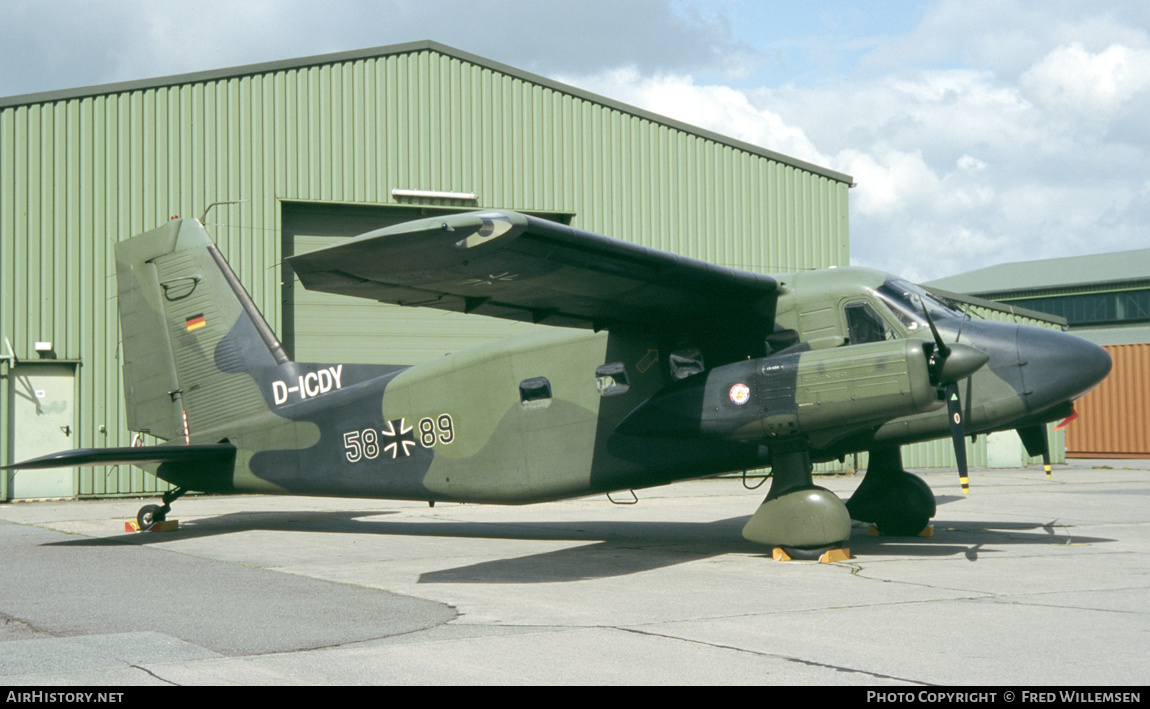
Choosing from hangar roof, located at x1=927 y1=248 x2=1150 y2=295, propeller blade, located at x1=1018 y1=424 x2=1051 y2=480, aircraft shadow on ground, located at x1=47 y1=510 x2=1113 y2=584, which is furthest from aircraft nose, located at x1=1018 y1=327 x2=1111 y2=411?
hangar roof, located at x1=927 y1=248 x2=1150 y2=295

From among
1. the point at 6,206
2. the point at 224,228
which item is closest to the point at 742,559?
the point at 224,228

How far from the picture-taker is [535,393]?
494 inches

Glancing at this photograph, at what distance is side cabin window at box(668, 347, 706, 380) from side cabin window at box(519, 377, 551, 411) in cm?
173

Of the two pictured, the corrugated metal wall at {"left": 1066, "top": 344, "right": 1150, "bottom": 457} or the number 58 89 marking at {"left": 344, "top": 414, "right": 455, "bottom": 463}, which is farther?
the corrugated metal wall at {"left": 1066, "top": 344, "right": 1150, "bottom": 457}

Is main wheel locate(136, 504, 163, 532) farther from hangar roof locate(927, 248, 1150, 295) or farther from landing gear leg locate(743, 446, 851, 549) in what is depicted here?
hangar roof locate(927, 248, 1150, 295)

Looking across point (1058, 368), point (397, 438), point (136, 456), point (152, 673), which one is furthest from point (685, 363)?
point (136, 456)

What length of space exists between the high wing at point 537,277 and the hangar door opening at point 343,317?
12.9 metres

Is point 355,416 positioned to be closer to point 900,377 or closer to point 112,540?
point 112,540

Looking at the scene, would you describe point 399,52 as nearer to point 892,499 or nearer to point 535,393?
point 535,393

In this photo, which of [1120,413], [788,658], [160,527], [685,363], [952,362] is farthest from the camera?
[1120,413]

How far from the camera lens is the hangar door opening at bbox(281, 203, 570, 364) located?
2419 cm

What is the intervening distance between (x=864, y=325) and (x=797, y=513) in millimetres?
2320

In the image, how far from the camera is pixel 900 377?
32.0 feet
